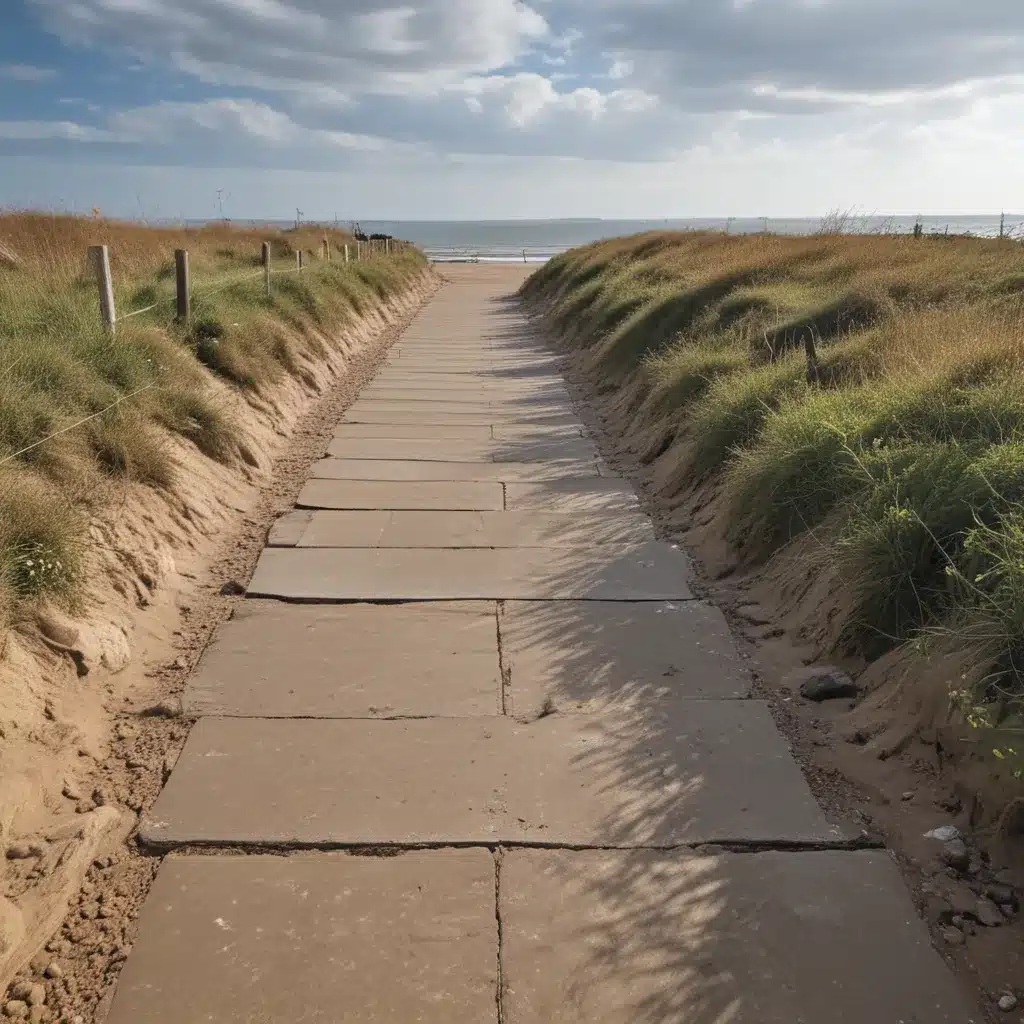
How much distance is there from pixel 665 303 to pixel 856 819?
10.4 metres

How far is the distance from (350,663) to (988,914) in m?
2.81

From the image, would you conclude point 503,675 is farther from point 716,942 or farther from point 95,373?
point 95,373

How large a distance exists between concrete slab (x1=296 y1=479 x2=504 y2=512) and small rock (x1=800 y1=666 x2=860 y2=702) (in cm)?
323

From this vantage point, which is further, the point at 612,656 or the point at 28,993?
the point at 612,656

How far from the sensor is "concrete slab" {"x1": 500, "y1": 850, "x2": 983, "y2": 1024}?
7.94ft

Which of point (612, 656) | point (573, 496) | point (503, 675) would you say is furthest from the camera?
point (573, 496)

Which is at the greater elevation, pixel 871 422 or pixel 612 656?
pixel 871 422

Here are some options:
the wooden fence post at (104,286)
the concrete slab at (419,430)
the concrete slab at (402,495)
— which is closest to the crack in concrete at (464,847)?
the concrete slab at (402,495)

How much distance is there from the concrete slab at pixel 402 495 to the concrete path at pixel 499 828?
43.8 inches

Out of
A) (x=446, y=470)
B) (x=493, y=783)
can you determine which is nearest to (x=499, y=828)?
(x=493, y=783)

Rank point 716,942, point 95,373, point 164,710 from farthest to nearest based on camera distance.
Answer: point 95,373 → point 164,710 → point 716,942

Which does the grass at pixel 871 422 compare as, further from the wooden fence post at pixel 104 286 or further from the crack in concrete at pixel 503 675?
the wooden fence post at pixel 104 286

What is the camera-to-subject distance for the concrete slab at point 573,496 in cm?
698

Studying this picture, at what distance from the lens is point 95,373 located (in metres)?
6.31
